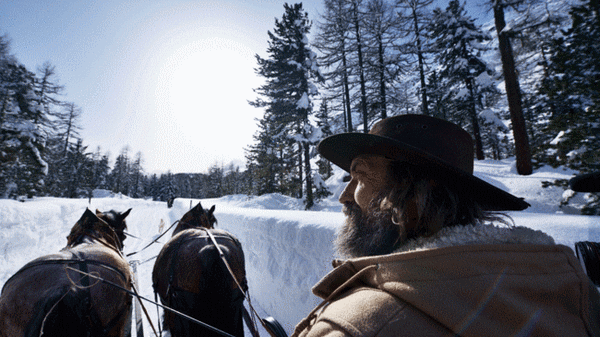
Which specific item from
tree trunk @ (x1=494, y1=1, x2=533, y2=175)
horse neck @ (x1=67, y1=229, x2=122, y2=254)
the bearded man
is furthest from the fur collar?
tree trunk @ (x1=494, y1=1, x2=533, y2=175)

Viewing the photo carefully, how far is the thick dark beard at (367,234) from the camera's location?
1263 mm

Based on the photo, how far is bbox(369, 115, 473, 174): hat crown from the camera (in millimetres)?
1285

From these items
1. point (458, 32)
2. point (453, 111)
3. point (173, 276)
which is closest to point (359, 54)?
point (458, 32)

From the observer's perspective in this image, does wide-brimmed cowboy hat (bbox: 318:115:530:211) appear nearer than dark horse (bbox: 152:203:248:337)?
Yes

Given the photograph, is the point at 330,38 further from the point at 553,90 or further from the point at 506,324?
the point at 506,324

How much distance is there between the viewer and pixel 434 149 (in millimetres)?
1283

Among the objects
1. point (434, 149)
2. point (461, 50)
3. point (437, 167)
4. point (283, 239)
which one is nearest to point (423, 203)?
point (437, 167)

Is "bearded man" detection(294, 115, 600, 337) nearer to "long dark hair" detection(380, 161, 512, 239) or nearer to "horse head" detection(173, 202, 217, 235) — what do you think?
"long dark hair" detection(380, 161, 512, 239)

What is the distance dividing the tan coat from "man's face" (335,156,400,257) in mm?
429

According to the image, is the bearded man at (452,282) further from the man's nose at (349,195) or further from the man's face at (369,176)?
the man's nose at (349,195)

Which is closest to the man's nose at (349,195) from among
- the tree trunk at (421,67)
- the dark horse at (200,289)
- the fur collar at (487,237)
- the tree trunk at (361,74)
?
the fur collar at (487,237)

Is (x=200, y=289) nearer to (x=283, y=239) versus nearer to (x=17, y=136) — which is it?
(x=283, y=239)

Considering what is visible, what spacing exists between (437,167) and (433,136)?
18 cm

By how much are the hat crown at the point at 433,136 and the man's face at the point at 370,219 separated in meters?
0.16
